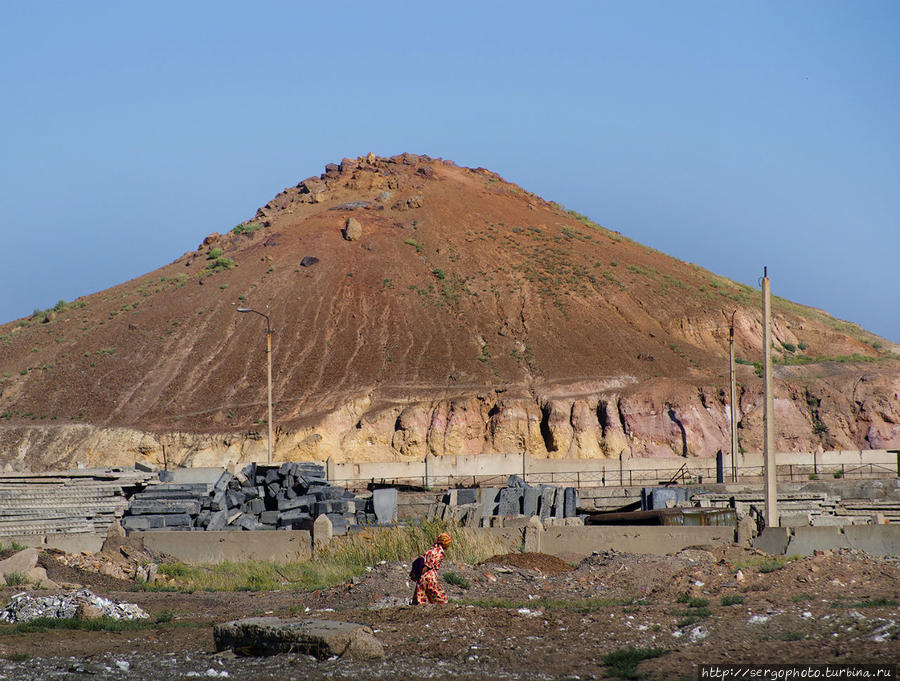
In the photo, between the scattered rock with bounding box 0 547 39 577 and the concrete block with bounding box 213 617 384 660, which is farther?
the scattered rock with bounding box 0 547 39 577

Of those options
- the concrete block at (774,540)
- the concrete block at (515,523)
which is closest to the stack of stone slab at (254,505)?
the concrete block at (515,523)

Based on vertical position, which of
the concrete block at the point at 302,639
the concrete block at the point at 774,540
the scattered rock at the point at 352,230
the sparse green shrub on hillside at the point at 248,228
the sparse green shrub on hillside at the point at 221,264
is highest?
the sparse green shrub on hillside at the point at 248,228

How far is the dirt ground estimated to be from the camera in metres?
10.9

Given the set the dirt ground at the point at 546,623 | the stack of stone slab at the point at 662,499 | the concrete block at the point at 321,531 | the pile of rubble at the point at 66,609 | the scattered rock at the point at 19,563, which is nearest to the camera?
the dirt ground at the point at 546,623

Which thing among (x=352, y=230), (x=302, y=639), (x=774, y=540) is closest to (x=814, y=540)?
(x=774, y=540)

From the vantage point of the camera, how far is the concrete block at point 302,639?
36.8 ft

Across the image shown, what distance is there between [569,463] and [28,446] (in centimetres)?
3197

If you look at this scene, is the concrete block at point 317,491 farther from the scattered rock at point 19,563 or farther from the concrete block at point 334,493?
the scattered rock at point 19,563

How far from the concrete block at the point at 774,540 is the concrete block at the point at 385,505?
32.4ft

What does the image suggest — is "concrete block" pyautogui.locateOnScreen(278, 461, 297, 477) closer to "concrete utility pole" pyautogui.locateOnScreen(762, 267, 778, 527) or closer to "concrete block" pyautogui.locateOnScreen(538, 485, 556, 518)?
"concrete block" pyautogui.locateOnScreen(538, 485, 556, 518)

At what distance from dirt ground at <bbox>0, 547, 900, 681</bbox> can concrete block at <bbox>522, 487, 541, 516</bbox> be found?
8.62 m

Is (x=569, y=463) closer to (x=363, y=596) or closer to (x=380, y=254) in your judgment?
(x=363, y=596)

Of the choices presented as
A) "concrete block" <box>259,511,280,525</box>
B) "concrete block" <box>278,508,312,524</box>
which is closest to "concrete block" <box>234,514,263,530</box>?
"concrete block" <box>259,511,280,525</box>

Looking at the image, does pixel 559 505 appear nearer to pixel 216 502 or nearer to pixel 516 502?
pixel 516 502
